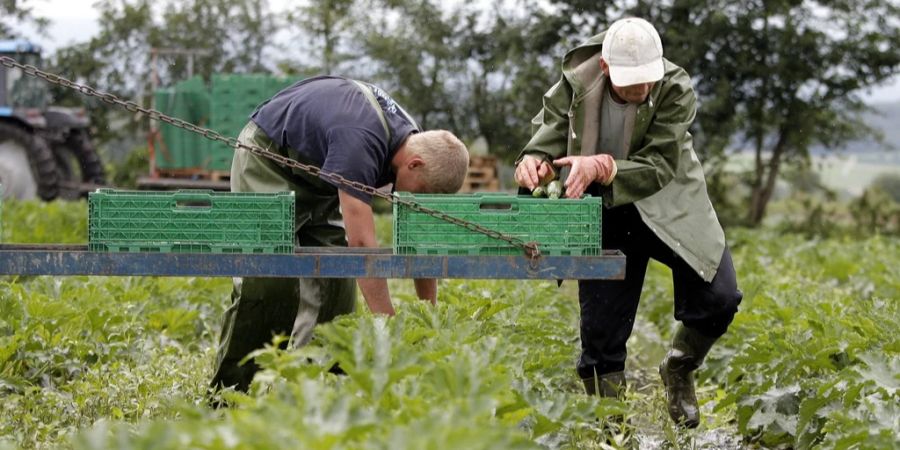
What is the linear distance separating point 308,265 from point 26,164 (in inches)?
707

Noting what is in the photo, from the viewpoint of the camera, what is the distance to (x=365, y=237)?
495cm

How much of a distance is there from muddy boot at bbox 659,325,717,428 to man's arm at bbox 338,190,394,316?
1.50 m

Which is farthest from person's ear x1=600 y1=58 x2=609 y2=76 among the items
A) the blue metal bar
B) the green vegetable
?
the blue metal bar

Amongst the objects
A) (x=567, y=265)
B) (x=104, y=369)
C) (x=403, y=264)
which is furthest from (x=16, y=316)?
(x=567, y=265)

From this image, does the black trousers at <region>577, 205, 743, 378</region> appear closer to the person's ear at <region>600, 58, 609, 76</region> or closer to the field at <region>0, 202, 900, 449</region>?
the field at <region>0, 202, 900, 449</region>

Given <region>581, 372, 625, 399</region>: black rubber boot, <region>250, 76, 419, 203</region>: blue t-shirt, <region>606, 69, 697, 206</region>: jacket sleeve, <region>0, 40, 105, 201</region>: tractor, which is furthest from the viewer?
<region>0, 40, 105, 201</region>: tractor

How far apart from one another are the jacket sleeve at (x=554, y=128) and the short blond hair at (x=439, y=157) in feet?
1.52

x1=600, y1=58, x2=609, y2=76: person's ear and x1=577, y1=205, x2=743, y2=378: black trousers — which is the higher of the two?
x1=600, y1=58, x2=609, y2=76: person's ear

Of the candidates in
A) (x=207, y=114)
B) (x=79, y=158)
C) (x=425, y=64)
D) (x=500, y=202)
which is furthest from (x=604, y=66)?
(x=425, y=64)

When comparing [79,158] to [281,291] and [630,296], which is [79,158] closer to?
[281,291]

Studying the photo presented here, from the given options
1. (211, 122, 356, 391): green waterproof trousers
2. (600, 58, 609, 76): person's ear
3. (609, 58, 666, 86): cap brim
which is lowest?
(211, 122, 356, 391): green waterproof trousers

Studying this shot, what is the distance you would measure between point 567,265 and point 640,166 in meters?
0.84

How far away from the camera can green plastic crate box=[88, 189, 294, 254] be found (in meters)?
4.47

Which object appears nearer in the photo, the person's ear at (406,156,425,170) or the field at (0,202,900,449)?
the field at (0,202,900,449)
